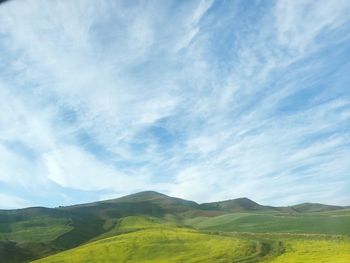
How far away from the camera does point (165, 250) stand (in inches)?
3398

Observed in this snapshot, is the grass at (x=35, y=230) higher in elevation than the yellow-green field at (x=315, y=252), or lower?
higher

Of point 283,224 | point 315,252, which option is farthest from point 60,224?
point 315,252

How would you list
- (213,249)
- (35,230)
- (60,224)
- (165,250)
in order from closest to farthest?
(213,249), (165,250), (35,230), (60,224)

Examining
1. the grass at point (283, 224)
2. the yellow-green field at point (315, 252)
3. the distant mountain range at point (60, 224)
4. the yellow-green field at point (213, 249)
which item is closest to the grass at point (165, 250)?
the yellow-green field at point (213, 249)

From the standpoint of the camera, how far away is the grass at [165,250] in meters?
78.4

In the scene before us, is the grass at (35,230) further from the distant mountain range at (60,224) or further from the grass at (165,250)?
the grass at (165,250)

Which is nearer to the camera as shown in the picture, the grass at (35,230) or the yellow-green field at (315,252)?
the yellow-green field at (315,252)

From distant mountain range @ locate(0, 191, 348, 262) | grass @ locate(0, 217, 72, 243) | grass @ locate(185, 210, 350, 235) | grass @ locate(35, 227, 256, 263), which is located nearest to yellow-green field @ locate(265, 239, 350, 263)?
grass @ locate(35, 227, 256, 263)

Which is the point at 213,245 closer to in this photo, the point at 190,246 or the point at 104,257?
the point at 190,246

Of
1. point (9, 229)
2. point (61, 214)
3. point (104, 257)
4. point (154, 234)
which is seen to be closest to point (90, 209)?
point (61, 214)

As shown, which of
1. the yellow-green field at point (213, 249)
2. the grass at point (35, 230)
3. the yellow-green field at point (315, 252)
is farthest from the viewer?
the grass at point (35, 230)

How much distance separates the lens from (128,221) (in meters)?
148

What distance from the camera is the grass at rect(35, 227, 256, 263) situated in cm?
7838

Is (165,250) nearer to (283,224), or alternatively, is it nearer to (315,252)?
(315,252)
